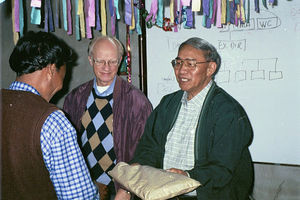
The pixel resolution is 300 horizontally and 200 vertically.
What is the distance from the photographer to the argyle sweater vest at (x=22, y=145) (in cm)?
105

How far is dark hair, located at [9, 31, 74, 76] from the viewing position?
1.20 meters

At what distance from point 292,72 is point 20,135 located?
1.88 meters

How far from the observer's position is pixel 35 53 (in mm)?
1203

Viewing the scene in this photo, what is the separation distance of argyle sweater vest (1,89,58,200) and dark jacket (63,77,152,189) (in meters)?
0.89

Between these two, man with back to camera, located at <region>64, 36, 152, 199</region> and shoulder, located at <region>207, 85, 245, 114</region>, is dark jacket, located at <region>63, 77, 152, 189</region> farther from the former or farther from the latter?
shoulder, located at <region>207, 85, 245, 114</region>

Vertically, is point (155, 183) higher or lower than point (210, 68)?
lower

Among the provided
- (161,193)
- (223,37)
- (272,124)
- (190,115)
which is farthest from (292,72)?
(161,193)

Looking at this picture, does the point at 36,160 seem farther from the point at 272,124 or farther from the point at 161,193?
the point at 272,124

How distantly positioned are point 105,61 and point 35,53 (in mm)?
888

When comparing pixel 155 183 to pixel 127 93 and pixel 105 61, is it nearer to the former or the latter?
pixel 127 93

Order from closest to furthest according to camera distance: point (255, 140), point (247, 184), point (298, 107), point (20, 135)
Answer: point (20, 135) → point (247, 184) → point (298, 107) → point (255, 140)

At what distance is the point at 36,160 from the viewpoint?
108 centimetres

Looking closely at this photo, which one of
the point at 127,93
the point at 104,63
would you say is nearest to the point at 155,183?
the point at 127,93

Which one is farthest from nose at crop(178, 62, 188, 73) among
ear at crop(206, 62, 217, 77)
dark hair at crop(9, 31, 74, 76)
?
dark hair at crop(9, 31, 74, 76)
